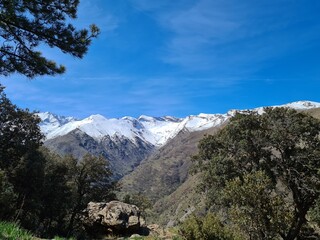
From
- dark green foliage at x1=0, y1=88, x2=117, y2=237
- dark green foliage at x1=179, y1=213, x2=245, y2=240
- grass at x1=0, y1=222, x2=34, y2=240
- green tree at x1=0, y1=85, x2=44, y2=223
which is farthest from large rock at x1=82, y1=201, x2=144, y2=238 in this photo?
grass at x1=0, y1=222, x2=34, y2=240

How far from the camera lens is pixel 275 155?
2794 cm

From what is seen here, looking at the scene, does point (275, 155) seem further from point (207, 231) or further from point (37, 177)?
point (37, 177)

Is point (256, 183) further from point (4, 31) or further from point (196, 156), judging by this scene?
point (196, 156)

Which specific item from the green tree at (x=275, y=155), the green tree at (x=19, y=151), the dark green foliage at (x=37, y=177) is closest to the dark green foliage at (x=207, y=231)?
the green tree at (x=275, y=155)

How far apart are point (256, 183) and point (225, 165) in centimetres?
1331

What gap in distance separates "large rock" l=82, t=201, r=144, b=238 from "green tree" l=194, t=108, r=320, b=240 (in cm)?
712

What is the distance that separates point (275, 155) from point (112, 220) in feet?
45.2

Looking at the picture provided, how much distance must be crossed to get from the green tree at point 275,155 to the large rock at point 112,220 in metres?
7.12

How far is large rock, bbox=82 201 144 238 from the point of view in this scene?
80.5 ft

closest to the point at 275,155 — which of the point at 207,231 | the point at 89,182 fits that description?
the point at 207,231

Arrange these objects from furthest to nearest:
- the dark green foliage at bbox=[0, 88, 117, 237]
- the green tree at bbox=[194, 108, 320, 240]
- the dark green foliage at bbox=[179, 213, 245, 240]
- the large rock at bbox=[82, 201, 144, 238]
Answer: the dark green foliage at bbox=[0, 88, 117, 237] → the green tree at bbox=[194, 108, 320, 240] → the large rock at bbox=[82, 201, 144, 238] → the dark green foliage at bbox=[179, 213, 245, 240]

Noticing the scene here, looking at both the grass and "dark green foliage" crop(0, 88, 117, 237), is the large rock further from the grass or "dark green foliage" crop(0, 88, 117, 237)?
the grass

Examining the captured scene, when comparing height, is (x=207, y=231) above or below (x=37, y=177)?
below

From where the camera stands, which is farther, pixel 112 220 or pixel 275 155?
pixel 275 155
